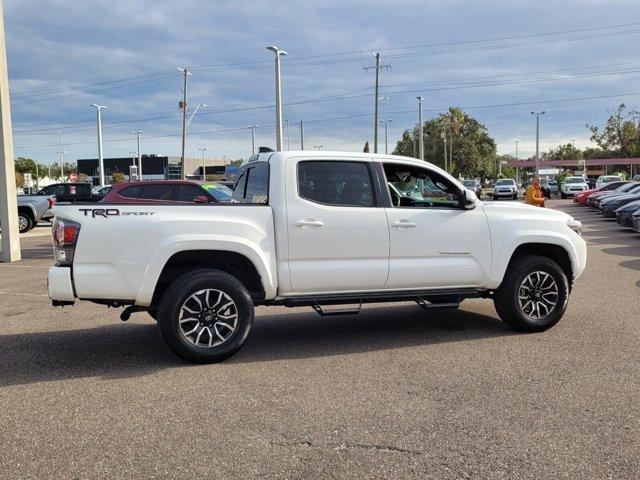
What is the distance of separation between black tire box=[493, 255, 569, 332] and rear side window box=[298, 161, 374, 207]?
1.83m

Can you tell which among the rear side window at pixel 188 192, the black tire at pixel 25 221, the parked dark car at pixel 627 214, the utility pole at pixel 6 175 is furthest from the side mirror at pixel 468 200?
the black tire at pixel 25 221

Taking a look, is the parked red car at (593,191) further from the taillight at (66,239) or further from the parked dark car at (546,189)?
the taillight at (66,239)

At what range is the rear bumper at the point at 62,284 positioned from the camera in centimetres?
534

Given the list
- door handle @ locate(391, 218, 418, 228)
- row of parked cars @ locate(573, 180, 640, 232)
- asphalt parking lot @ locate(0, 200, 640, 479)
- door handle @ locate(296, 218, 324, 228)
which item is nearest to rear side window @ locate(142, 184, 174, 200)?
asphalt parking lot @ locate(0, 200, 640, 479)

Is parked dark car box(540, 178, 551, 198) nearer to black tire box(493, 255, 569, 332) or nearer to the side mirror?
black tire box(493, 255, 569, 332)

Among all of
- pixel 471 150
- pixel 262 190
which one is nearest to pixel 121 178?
pixel 471 150

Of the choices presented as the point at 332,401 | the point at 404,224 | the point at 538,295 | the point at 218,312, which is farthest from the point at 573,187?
the point at 332,401

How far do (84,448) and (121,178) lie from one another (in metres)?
94.3

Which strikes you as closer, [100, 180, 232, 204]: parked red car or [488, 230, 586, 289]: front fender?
[488, 230, 586, 289]: front fender

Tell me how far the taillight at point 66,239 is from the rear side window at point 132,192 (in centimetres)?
919

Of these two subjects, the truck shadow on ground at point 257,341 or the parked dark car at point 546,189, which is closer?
the truck shadow on ground at point 257,341

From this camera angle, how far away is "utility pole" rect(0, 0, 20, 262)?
45.3 feet

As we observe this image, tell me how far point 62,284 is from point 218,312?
4.52ft

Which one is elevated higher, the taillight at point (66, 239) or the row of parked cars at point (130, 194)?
the row of parked cars at point (130, 194)
